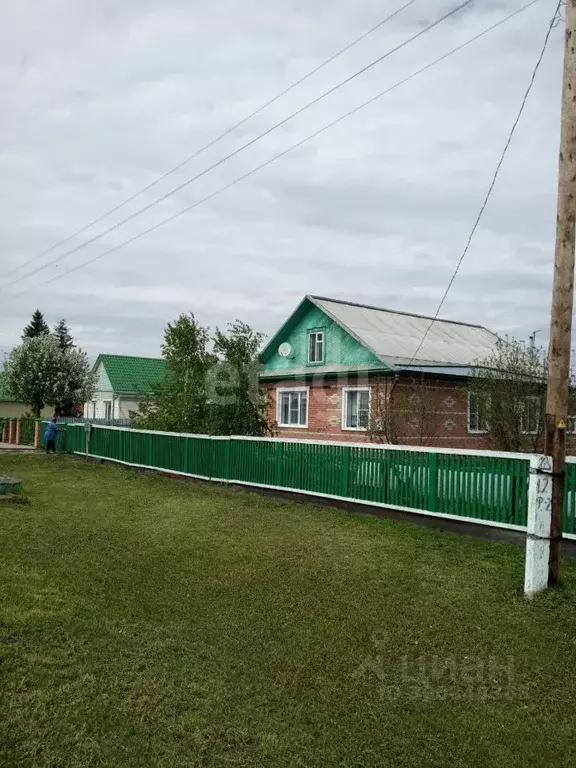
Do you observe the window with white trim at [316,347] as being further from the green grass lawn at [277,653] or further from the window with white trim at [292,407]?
the green grass lawn at [277,653]

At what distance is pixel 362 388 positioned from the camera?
21391 mm

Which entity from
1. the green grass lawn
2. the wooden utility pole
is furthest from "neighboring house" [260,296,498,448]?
the wooden utility pole

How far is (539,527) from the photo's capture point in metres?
7.08

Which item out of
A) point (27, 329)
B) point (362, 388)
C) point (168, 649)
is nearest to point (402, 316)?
point (362, 388)

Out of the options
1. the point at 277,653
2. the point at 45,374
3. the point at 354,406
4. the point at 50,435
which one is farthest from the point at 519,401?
the point at 45,374

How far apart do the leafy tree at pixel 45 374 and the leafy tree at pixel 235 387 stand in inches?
791

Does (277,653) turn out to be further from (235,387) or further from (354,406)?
(354,406)

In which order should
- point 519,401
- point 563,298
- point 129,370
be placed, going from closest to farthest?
point 563,298
point 519,401
point 129,370

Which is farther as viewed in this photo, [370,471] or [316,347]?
[316,347]

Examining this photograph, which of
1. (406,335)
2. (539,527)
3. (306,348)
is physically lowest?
(539,527)

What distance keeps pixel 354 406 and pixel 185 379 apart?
5794 mm

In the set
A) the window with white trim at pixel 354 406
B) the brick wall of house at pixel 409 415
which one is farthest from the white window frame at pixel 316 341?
the window with white trim at pixel 354 406

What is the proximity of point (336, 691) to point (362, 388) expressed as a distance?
1705 centimetres

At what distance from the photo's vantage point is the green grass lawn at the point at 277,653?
3842mm
